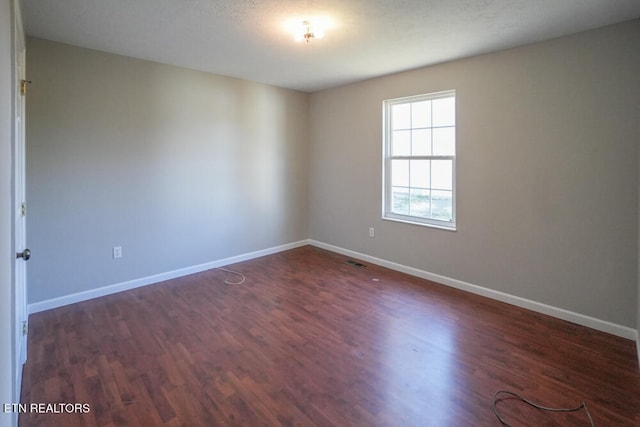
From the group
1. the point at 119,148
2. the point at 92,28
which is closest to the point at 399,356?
the point at 119,148

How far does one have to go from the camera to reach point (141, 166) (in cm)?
370

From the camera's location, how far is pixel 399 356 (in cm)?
244

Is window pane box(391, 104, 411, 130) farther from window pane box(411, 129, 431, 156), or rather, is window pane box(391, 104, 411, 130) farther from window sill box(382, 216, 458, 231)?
window sill box(382, 216, 458, 231)

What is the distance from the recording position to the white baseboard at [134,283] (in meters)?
3.19

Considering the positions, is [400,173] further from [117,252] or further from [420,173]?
[117,252]

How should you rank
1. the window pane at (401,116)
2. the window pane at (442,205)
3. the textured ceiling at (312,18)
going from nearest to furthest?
the textured ceiling at (312,18), the window pane at (442,205), the window pane at (401,116)

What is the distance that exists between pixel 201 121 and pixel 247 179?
0.98m

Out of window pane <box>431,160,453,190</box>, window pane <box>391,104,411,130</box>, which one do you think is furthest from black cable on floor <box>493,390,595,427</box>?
window pane <box>391,104,411,130</box>

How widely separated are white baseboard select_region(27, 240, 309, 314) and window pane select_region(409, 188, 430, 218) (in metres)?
2.16

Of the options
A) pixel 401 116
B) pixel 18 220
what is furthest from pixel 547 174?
pixel 18 220

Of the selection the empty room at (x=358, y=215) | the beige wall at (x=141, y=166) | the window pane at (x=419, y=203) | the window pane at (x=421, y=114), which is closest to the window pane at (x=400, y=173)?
the empty room at (x=358, y=215)

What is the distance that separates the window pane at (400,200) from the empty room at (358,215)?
0.05 meters

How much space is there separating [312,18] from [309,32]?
166 millimetres

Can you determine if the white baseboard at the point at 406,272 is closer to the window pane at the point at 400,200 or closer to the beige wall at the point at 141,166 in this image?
the beige wall at the point at 141,166
